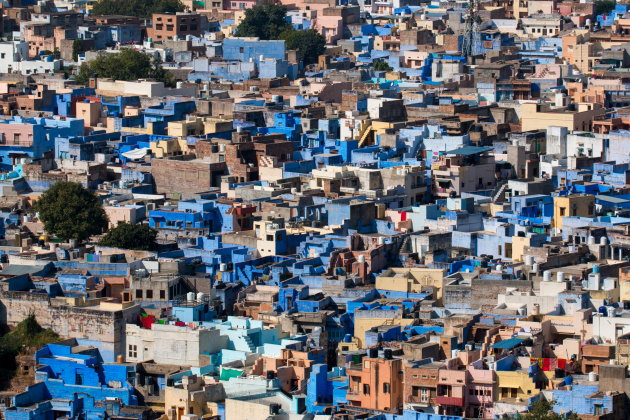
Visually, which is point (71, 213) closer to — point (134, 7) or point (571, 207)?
point (571, 207)

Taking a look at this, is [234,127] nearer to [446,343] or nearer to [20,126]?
[20,126]

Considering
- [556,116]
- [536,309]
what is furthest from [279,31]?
[536,309]

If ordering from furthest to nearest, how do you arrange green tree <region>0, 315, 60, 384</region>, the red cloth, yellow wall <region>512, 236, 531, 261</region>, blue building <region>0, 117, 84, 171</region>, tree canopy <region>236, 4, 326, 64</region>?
tree canopy <region>236, 4, 326, 64</region> → blue building <region>0, 117, 84, 171</region> → yellow wall <region>512, 236, 531, 261</region> → green tree <region>0, 315, 60, 384</region> → the red cloth

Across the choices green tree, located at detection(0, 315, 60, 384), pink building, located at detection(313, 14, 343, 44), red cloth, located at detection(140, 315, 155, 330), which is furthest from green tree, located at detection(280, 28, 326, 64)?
red cloth, located at detection(140, 315, 155, 330)

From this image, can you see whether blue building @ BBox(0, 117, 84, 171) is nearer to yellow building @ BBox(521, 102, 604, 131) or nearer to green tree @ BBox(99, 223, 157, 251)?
green tree @ BBox(99, 223, 157, 251)

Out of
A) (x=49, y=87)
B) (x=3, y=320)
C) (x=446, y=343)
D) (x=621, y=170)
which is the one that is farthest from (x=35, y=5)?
(x=446, y=343)

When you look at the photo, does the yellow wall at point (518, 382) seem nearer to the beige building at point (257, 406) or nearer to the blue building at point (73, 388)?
the beige building at point (257, 406)

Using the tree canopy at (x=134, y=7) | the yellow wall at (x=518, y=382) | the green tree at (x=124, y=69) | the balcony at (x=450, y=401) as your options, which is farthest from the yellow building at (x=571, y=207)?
the tree canopy at (x=134, y=7)
